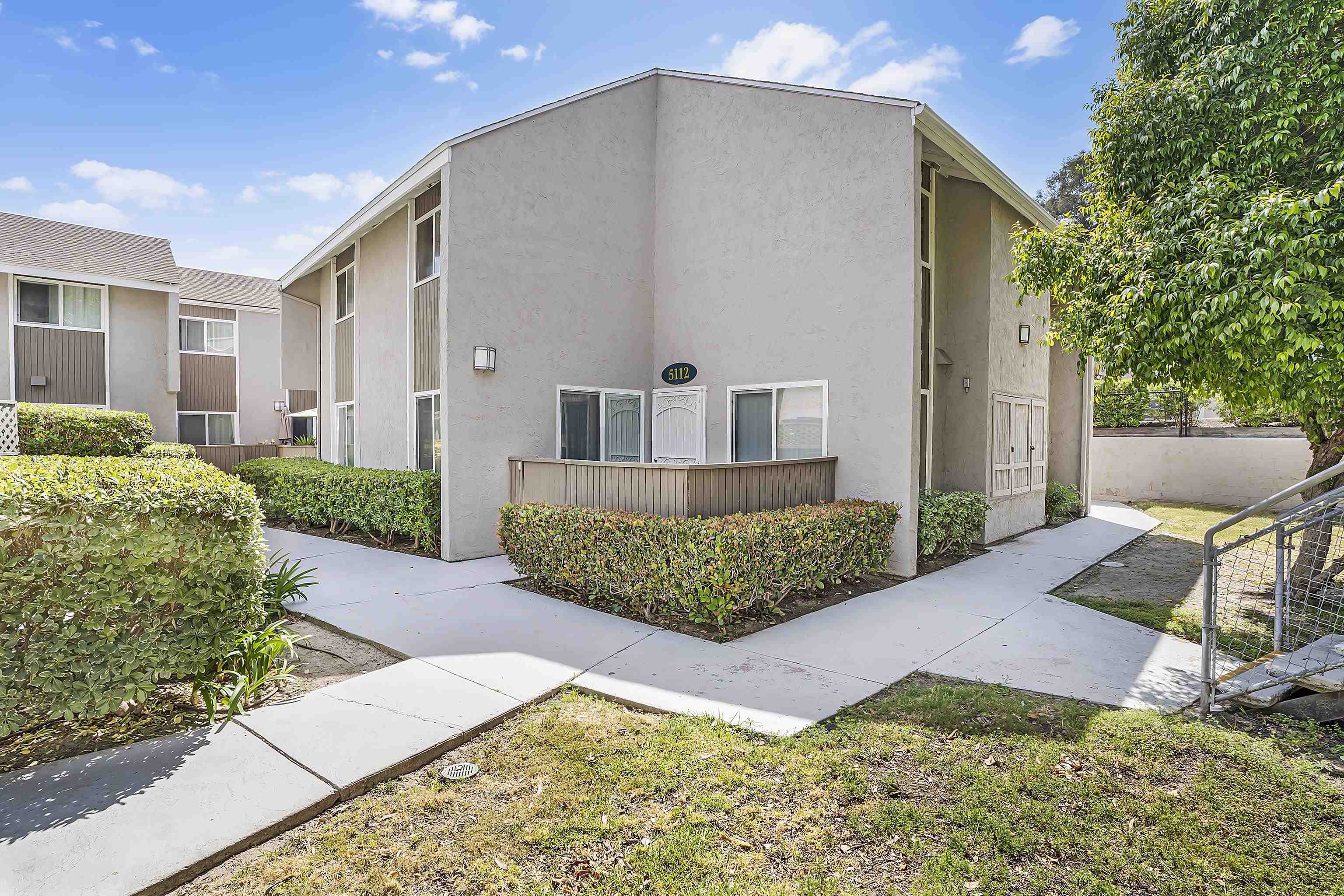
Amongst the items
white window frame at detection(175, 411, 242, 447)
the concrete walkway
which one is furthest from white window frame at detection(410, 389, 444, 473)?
white window frame at detection(175, 411, 242, 447)

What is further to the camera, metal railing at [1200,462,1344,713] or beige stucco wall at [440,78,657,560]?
beige stucco wall at [440,78,657,560]

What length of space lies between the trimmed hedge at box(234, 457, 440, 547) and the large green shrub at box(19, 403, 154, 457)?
228 cm

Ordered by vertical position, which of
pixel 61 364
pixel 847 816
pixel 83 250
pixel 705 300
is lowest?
pixel 847 816

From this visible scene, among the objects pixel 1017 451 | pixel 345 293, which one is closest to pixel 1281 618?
pixel 1017 451

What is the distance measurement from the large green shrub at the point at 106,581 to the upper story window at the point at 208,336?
18091 millimetres

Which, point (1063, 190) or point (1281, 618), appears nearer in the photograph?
point (1281, 618)

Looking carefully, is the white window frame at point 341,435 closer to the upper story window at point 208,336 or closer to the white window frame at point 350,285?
the white window frame at point 350,285

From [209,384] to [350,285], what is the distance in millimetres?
9520

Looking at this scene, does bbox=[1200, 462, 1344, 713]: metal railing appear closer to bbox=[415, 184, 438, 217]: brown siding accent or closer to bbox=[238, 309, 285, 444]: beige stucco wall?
bbox=[415, 184, 438, 217]: brown siding accent

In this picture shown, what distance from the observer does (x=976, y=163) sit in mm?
8531

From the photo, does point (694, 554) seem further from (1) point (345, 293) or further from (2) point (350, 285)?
(1) point (345, 293)

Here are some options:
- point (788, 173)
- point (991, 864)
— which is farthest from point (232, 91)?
point (991, 864)

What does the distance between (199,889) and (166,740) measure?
1.43m

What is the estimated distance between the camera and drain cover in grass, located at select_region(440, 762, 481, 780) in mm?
3188
